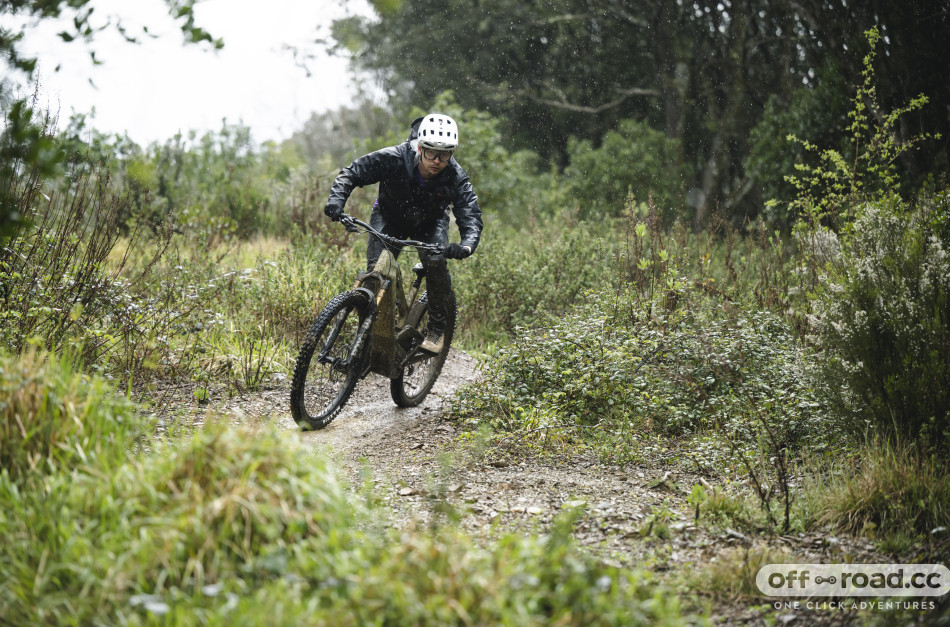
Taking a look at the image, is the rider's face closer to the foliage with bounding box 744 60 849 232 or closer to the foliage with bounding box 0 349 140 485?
the foliage with bounding box 0 349 140 485

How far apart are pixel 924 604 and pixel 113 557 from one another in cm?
292

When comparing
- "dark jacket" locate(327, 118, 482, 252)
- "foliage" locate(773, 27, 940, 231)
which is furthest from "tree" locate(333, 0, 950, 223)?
"dark jacket" locate(327, 118, 482, 252)

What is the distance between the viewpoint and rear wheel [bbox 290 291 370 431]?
16.1 feet

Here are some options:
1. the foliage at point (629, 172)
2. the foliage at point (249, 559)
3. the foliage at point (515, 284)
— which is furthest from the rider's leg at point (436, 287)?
the foliage at point (629, 172)

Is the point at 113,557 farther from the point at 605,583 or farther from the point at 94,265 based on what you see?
the point at 94,265

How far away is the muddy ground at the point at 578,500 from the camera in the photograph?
3107 mm

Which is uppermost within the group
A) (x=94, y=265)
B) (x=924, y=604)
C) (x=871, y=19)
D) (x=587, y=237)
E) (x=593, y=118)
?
(x=593, y=118)

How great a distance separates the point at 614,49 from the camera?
786 inches

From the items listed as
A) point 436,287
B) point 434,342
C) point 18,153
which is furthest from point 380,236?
point 18,153

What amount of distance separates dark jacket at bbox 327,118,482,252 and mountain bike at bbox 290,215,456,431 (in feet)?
1.20

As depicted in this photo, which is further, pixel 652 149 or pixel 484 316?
pixel 652 149

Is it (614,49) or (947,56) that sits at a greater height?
(614,49)

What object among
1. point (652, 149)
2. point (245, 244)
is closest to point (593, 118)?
point (652, 149)

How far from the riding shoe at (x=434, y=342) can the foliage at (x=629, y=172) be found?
9002 mm
